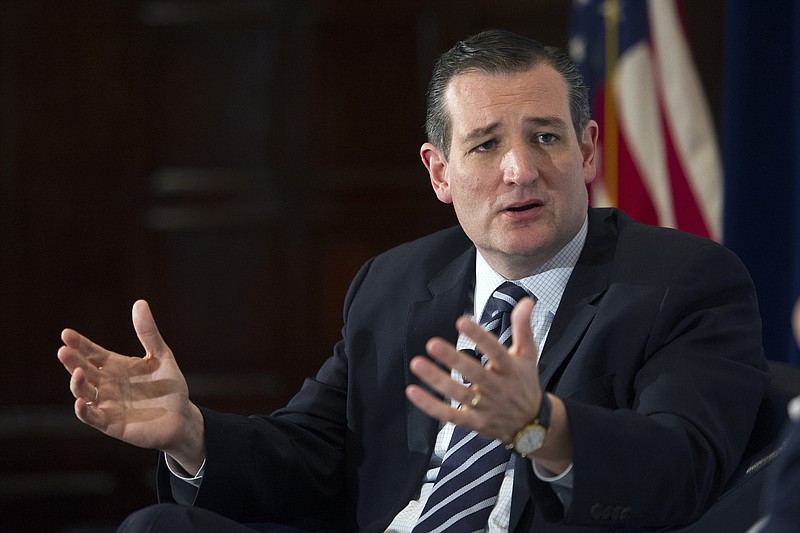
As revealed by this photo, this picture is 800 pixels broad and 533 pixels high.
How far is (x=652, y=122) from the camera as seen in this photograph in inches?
141

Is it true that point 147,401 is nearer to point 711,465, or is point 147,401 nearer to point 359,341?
point 359,341

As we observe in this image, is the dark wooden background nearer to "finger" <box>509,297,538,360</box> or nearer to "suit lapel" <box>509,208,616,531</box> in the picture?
"suit lapel" <box>509,208,616,531</box>

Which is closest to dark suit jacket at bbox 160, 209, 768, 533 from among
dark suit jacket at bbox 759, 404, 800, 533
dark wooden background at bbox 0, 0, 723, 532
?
dark suit jacket at bbox 759, 404, 800, 533

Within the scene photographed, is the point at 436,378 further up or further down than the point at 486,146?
further down

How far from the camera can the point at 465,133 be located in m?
2.17

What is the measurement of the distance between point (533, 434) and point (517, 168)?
64cm

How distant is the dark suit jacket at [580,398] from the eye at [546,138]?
8.4 inches

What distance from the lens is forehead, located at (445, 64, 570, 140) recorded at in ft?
6.93

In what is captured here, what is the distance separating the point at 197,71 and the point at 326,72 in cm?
53

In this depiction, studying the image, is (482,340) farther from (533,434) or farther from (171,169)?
(171,169)

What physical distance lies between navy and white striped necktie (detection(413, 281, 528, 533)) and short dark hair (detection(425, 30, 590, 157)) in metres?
0.47

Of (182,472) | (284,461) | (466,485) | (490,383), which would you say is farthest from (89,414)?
(490,383)

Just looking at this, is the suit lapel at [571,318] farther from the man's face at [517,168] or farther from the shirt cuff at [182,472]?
the shirt cuff at [182,472]

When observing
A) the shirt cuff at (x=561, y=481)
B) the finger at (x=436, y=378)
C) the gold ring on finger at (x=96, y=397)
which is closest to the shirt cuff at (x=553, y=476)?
the shirt cuff at (x=561, y=481)
